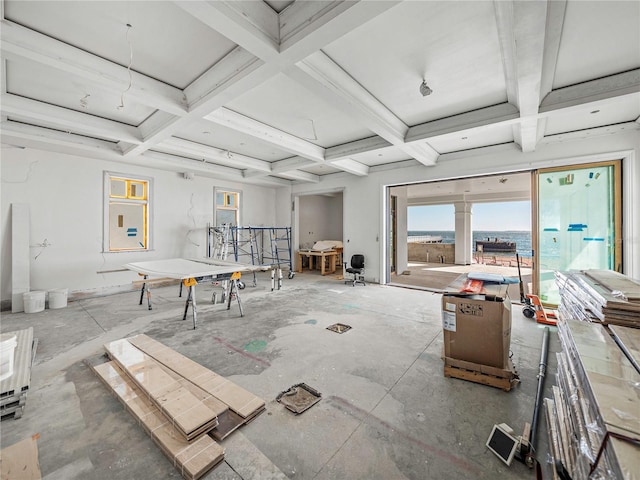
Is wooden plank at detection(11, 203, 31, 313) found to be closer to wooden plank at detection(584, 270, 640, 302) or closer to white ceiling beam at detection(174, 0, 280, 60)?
white ceiling beam at detection(174, 0, 280, 60)

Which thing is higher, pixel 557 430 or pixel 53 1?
pixel 53 1

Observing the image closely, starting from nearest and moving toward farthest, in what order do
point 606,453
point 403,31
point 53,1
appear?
point 606,453 < point 53,1 < point 403,31

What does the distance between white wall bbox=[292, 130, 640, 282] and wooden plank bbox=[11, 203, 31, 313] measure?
232 inches

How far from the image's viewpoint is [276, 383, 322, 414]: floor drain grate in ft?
6.25

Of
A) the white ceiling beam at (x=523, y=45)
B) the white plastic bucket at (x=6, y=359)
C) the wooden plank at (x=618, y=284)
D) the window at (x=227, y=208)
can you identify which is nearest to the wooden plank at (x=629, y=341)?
the wooden plank at (x=618, y=284)

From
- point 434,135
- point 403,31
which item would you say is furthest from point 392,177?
point 403,31

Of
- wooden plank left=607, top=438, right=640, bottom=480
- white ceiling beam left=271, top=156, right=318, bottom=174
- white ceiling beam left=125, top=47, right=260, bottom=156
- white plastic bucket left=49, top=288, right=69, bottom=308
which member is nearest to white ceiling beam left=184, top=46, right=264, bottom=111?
white ceiling beam left=125, top=47, right=260, bottom=156

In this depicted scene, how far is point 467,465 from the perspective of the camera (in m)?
1.44

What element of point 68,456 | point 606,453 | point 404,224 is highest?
point 404,224

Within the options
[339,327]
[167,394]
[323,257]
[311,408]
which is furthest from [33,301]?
[323,257]

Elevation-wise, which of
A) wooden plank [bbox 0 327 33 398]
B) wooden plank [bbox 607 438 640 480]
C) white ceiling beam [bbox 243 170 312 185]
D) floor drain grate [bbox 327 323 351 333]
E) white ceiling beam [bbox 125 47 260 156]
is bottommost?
floor drain grate [bbox 327 323 351 333]

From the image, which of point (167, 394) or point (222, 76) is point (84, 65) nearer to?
point (222, 76)

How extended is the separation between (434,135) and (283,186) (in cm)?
540

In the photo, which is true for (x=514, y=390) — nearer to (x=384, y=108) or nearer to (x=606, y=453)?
(x=606, y=453)
